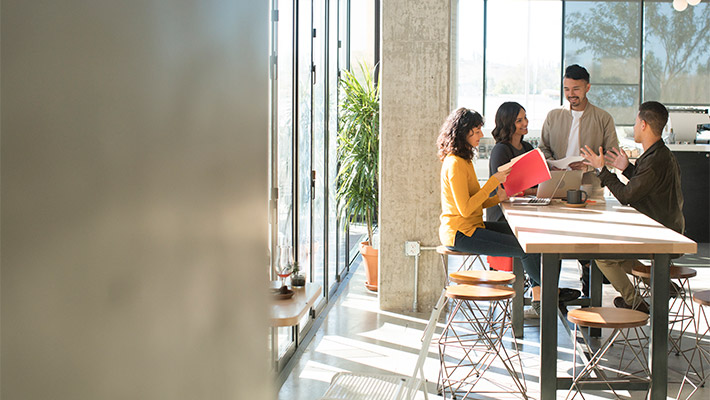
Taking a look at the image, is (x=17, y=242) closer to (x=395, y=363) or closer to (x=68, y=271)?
(x=68, y=271)

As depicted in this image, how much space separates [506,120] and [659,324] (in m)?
2.11

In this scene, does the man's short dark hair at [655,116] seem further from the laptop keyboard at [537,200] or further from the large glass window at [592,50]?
the large glass window at [592,50]

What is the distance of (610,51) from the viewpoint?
11703mm

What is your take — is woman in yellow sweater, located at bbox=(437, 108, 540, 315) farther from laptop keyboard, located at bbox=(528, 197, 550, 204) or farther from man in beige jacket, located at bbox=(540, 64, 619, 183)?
man in beige jacket, located at bbox=(540, 64, 619, 183)

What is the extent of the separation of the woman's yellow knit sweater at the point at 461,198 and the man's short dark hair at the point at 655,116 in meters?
0.98

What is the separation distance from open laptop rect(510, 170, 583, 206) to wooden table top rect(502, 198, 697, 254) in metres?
0.26

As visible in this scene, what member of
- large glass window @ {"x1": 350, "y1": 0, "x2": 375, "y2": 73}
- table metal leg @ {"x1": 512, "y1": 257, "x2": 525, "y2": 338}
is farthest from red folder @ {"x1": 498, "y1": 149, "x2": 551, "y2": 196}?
large glass window @ {"x1": 350, "y1": 0, "x2": 375, "y2": 73}

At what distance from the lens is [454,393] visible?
11.9 ft

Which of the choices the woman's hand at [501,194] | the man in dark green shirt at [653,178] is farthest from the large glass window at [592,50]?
the man in dark green shirt at [653,178]

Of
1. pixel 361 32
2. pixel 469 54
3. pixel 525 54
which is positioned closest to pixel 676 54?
pixel 525 54

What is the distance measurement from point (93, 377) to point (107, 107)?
8cm

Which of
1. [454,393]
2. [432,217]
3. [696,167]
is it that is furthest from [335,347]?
[696,167]

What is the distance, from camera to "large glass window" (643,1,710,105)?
11.5 metres

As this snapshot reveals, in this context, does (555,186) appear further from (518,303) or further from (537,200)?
(518,303)
